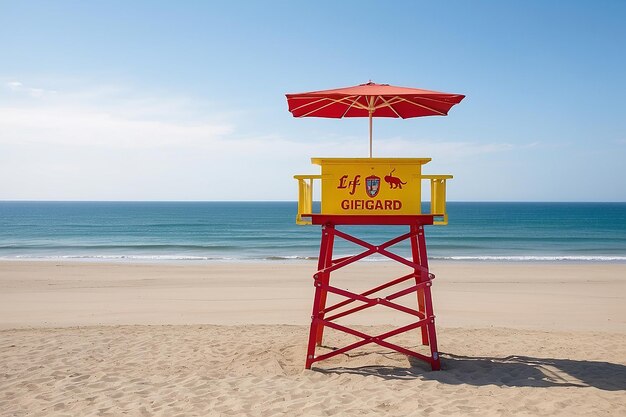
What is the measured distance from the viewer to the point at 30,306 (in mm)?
14750

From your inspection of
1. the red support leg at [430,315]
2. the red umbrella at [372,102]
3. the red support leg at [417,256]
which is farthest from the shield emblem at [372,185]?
the red umbrella at [372,102]

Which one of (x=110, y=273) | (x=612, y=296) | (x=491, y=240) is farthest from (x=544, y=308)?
(x=491, y=240)

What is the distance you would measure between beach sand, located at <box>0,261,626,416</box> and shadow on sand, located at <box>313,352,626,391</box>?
3 cm

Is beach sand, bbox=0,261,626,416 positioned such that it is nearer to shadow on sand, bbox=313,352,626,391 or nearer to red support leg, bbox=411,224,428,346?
shadow on sand, bbox=313,352,626,391

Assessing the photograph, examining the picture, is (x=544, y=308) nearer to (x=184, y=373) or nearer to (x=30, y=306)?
(x=184, y=373)

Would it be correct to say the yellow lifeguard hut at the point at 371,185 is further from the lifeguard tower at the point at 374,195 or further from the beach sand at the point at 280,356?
the beach sand at the point at 280,356

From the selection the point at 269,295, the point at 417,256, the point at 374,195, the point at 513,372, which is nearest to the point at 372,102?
the point at 374,195

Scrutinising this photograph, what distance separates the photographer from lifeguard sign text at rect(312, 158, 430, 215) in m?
7.92

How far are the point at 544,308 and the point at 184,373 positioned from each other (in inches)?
430

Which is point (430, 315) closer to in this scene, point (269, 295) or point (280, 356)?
point (280, 356)

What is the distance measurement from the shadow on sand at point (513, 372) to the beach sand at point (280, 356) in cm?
3

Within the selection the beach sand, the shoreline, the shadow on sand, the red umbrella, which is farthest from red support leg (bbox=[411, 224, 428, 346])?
the shoreline

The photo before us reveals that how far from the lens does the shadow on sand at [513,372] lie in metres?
7.44

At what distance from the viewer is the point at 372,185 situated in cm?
796
